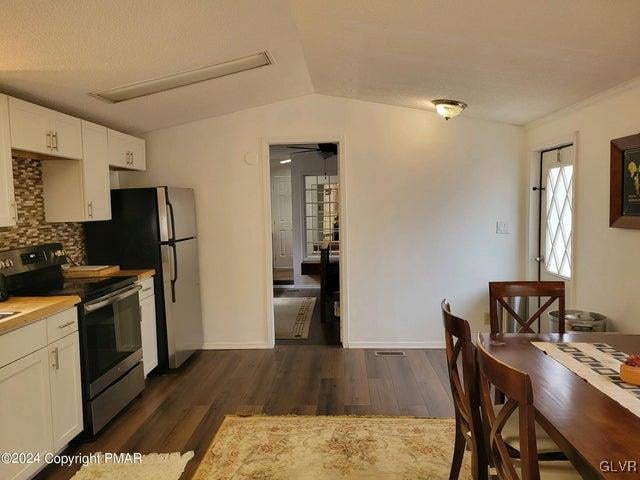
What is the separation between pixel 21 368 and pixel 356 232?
286 cm

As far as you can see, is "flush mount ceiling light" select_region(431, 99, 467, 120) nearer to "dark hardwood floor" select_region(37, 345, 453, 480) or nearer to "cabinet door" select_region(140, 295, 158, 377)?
"dark hardwood floor" select_region(37, 345, 453, 480)

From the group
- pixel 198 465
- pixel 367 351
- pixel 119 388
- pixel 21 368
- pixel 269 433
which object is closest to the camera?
pixel 21 368

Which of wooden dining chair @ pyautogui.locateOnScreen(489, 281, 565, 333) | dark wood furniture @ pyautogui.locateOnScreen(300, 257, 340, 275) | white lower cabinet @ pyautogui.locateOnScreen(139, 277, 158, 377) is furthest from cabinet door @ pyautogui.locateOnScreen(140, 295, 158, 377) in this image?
dark wood furniture @ pyautogui.locateOnScreen(300, 257, 340, 275)

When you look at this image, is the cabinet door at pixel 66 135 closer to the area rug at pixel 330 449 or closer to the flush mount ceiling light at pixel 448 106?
the area rug at pixel 330 449

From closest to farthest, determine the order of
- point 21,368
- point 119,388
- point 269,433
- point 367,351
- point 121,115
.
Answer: point 21,368
point 269,433
point 119,388
point 121,115
point 367,351

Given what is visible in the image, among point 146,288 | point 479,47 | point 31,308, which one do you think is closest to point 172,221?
point 146,288

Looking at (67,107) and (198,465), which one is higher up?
(67,107)

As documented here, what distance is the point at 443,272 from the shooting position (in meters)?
4.20

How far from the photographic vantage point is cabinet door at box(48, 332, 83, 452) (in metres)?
2.32

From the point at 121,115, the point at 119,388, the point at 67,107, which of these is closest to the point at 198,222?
the point at 121,115

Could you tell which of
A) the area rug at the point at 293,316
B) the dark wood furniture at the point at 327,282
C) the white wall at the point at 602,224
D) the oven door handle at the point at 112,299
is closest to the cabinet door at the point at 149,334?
the oven door handle at the point at 112,299

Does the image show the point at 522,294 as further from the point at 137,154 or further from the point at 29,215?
the point at 137,154

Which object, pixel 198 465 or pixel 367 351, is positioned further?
pixel 367 351

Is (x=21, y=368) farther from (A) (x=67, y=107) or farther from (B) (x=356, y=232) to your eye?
(B) (x=356, y=232)
